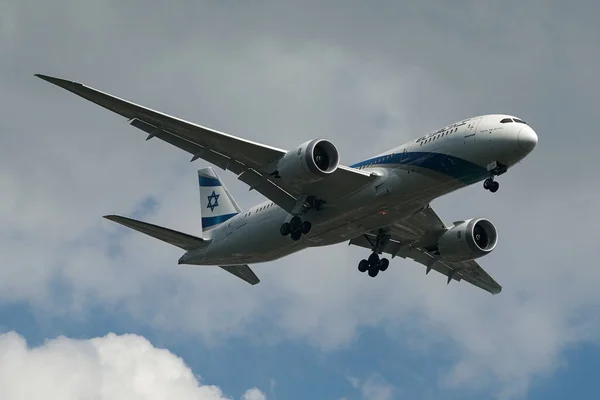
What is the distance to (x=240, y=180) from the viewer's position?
142 feet

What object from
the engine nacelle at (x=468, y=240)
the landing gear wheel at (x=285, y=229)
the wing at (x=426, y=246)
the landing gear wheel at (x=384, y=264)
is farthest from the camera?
the landing gear wheel at (x=384, y=264)

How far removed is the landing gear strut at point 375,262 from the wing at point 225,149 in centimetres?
682

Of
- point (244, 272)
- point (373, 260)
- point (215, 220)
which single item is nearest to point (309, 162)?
point (373, 260)

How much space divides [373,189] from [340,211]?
6.66 feet

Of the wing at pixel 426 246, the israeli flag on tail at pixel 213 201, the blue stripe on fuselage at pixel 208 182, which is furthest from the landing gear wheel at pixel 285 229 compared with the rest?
the blue stripe on fuselage at pixel 208 182

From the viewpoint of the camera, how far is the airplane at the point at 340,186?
39688 millimetres

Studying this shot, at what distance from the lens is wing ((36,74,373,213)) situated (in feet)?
132

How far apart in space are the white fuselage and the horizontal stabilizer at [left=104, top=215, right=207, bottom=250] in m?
3.84

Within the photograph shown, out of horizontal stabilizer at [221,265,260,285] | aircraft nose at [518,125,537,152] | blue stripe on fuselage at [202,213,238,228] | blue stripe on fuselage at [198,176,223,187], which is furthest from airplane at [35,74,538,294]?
blue stripe on fuselage at [198,176,223,187]

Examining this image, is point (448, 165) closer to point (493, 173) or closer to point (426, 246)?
point (493, 173)

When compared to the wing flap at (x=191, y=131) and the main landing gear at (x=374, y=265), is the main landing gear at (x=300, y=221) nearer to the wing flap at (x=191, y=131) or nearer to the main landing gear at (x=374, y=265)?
the wing flap at (x=191, y=131)

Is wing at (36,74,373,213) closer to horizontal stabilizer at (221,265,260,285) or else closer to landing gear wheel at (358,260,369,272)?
landing gear wheel at (358,260,369,272)

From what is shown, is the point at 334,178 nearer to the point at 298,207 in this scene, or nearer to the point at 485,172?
the point at 298,207

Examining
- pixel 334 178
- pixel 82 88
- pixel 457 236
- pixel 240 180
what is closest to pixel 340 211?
pixel 334 178
